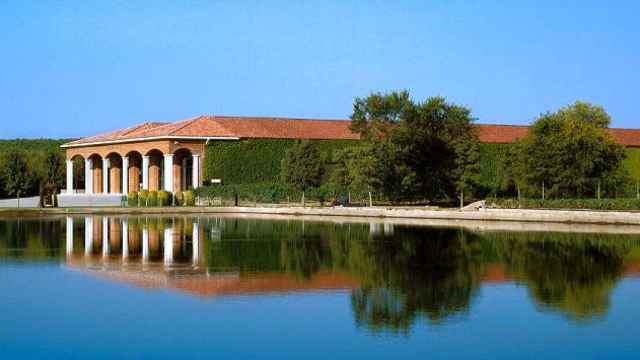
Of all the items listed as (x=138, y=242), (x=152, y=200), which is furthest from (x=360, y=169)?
(x=138, y=242)

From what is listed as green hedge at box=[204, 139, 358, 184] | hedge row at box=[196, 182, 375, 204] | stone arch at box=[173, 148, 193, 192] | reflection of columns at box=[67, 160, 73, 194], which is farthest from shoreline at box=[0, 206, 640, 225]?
reflection of columns at box=[67, 160, 73, 194]

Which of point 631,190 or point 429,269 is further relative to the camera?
point 631,190

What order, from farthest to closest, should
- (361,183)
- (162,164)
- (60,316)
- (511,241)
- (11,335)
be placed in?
(162,164), (361,183), (511,241), (60,316), (11,335)

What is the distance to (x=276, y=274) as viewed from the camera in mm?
21984

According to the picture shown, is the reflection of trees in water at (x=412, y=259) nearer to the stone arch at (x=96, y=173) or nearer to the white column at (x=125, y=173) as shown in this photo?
the white column at (x=125, y=173)

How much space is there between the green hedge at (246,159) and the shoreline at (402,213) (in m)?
10.8

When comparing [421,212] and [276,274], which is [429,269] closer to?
[276,274]

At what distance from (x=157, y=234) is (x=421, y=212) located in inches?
636

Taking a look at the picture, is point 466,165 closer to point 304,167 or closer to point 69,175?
point 304,167

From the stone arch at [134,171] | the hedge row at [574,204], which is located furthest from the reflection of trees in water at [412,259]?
the stone arch at [134,171]

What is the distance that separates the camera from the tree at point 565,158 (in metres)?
48.5

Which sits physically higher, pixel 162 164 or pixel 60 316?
pixel 162 164

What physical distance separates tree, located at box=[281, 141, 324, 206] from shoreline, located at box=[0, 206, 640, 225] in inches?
141

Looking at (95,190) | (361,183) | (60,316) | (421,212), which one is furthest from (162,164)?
(60,316)
